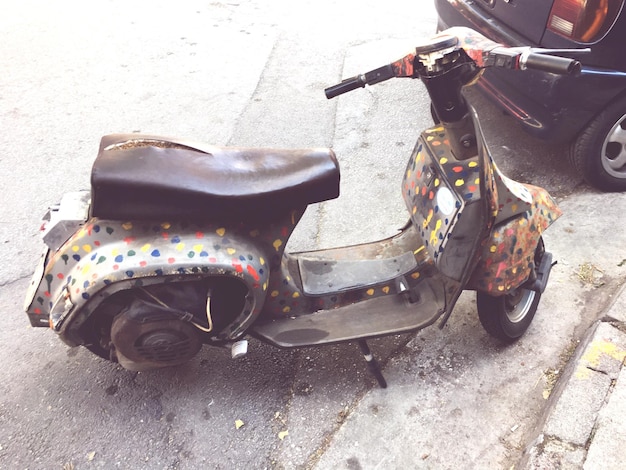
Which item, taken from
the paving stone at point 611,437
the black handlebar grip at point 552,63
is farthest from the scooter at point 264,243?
the paving stone at point 611,437

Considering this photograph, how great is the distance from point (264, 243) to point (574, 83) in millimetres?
1965

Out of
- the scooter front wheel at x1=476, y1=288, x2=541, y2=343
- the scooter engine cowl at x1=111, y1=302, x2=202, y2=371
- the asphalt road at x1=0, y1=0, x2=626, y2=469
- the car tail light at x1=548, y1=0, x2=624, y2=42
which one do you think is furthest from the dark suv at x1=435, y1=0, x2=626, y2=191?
the scooter engine cowl at x1=111, y1=302, x2=202, y2=371

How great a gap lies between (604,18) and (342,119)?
6.76 feet

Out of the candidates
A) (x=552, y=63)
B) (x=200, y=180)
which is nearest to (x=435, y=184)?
(x=552, y=63)

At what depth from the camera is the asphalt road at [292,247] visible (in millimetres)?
2203

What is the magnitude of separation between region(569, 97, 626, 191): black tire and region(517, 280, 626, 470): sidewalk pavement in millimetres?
1134

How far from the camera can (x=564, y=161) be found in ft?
11.9

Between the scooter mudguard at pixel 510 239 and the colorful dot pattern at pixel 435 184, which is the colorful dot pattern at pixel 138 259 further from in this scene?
the scooter mudguard at pixel 510 239

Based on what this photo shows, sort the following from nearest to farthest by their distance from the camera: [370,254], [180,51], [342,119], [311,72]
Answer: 1. [370,254]
2. [342,119]
3. [311,72]
4. [180,51]

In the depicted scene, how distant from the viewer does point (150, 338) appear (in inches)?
78.4

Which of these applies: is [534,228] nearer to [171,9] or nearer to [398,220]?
[398,220]

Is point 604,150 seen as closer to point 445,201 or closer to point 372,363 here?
point 445,201

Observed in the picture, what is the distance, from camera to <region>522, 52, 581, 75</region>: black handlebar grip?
62.5 inches

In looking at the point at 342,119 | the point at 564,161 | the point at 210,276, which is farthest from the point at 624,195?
the point at 210,276
